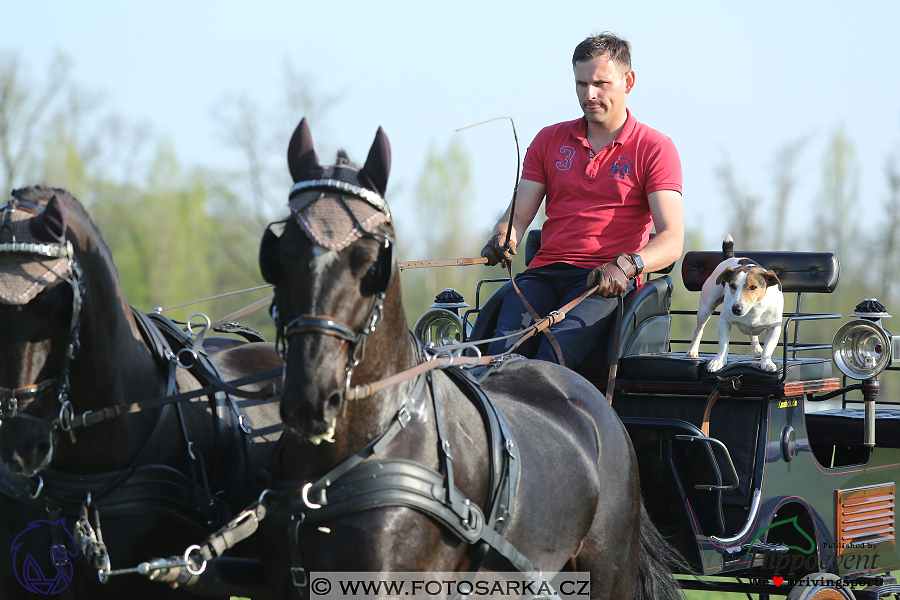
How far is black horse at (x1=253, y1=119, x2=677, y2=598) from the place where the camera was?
1.94 m

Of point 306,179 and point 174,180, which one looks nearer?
point 306,179

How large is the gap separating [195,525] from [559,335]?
1761 mm

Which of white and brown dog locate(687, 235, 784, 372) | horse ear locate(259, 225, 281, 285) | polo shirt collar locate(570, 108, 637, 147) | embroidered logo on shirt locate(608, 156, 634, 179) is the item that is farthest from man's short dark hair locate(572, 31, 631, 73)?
horse ear locate(259, 225, 281, 285)

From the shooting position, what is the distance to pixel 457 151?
3338cm

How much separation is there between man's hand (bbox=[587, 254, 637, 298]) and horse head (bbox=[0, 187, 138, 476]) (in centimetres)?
195

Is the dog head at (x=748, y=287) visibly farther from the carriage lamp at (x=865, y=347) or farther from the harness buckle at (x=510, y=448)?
the harness buckle at (x=510, y=448)

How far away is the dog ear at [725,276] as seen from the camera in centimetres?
398

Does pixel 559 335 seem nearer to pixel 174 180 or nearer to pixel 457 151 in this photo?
pixel 174 180

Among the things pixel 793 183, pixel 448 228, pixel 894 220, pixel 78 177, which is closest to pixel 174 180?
pixel 78 177

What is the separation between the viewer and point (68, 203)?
95.0 inches

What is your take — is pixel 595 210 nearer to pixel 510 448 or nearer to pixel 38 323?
pixel 510 448

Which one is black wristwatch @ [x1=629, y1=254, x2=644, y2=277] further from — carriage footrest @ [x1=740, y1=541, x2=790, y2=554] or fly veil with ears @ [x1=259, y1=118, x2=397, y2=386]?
fly veil with ears @ [x1=259, y1=118, x2=397, y2=386]

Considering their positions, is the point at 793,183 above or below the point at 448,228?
above

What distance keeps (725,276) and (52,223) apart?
117 inches
